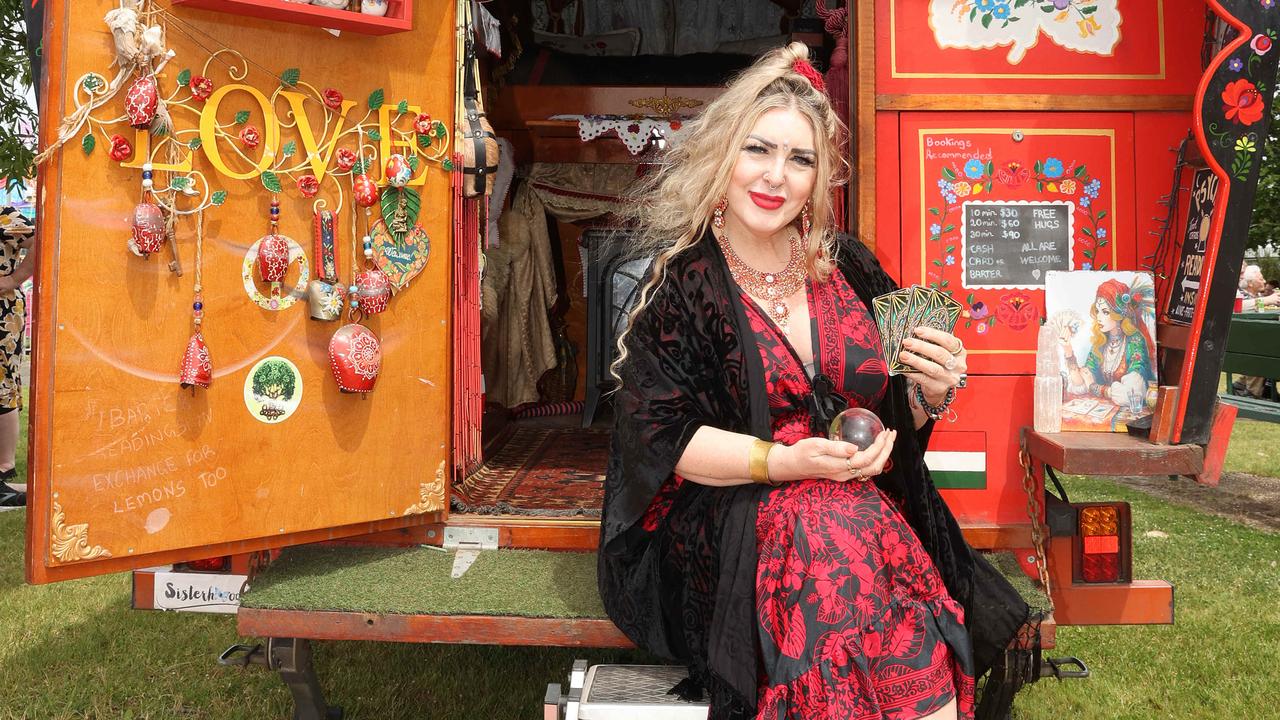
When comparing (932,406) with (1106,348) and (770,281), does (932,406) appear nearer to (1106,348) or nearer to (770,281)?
(770,281)

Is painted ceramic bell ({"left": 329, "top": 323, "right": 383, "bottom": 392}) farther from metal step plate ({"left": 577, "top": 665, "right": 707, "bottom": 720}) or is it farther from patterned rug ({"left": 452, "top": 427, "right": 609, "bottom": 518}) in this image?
metal step plate ({"left": 577, "top": 665, "right": 707, "bottom": 720})

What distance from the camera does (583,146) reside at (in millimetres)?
6434

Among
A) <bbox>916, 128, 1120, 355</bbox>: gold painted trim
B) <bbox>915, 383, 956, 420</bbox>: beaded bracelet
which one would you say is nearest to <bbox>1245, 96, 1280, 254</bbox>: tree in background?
<bbox>916, 128, 1120, 355</bbox>: gold painted trim

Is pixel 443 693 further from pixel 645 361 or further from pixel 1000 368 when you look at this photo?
pixel 1000 368

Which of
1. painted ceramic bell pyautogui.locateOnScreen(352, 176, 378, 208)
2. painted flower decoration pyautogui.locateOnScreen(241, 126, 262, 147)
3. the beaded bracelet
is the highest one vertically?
painted flower decoration pyautogui.locateOnScreen(241, 126, 262, 147)

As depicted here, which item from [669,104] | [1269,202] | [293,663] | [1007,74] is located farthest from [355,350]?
[1269,202]

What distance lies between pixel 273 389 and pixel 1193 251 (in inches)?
106

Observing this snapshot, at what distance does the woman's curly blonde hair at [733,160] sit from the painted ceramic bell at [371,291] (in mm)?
838

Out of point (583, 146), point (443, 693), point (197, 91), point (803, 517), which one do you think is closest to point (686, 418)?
point (803, 517)

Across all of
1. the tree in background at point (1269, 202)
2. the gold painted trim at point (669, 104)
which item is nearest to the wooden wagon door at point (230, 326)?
the gold painted trim at point (669, 104)

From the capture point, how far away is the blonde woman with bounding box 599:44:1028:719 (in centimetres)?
195

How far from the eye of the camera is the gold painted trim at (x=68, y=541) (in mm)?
2398

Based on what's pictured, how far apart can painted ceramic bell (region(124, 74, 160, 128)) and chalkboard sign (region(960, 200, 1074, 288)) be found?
7.69 feet

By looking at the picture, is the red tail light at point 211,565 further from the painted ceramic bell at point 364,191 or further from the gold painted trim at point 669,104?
the gold painted trim at point 669,104
